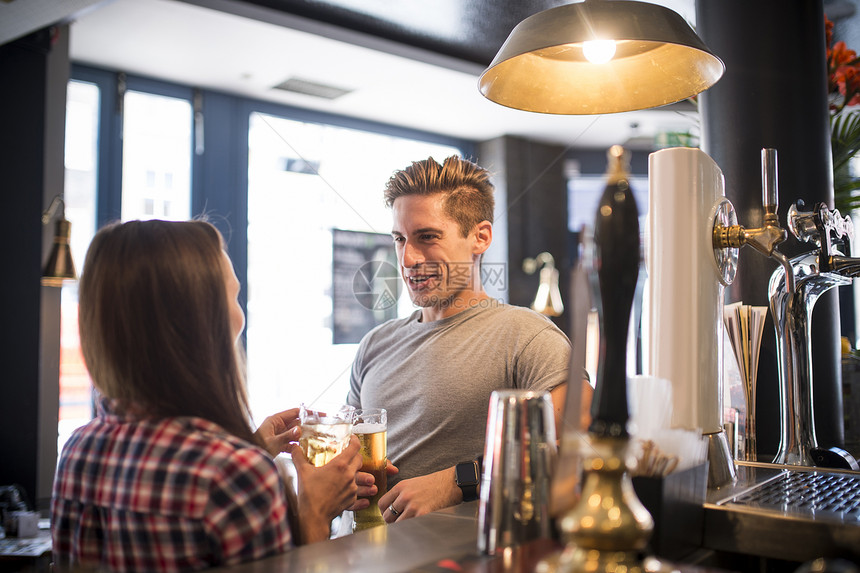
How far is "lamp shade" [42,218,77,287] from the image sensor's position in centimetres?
284

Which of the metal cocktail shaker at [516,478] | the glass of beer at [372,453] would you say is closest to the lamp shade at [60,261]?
the glass of beer at [372,453]

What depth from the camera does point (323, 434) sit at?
111 cm

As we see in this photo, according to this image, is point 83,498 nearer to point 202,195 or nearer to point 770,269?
point 770,269

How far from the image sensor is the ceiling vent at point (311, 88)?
419 centimetres

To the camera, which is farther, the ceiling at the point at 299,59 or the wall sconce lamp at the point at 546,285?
the wall sconce lamp at the point at 546,285

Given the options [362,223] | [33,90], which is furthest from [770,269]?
[362,223]

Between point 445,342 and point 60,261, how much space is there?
1.94 m

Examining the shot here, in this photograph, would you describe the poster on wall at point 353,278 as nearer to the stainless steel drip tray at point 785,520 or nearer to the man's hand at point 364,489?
the man's hand at point 364,489

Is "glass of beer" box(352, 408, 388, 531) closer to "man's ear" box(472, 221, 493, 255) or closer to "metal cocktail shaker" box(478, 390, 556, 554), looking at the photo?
"metal cocktail shaker" box(478, 390, 556, 554)

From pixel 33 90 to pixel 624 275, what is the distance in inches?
124

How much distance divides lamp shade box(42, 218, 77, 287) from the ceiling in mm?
944

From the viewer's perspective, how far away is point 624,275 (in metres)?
0.58

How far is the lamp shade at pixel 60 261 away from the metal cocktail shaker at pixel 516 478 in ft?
8.52

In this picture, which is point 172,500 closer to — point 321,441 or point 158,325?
point 158,325
